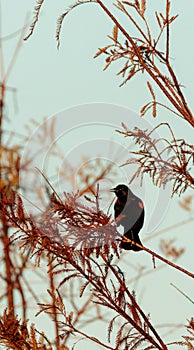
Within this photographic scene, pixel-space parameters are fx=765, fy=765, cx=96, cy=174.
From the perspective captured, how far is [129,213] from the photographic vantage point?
407cm

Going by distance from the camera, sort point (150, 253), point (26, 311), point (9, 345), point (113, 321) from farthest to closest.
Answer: point (26, 311)
point (9, 345)
point (113, 321)
point (150, 253)

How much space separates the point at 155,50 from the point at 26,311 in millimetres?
2540

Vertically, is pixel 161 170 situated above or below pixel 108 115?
below

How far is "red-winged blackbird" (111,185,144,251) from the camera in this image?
375 cm

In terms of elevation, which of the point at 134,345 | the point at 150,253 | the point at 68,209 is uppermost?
the point at 68,209

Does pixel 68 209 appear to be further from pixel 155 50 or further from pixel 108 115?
pixel 155 50

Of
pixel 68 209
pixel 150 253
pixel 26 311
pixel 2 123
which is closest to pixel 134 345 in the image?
pixel 150 253

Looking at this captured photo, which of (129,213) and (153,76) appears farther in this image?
(129,213)

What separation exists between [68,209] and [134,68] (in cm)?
69

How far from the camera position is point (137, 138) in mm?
3277

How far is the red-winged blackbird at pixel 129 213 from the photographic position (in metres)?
3.75

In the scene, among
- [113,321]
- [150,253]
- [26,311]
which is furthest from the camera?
[26,311]

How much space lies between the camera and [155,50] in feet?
11.0

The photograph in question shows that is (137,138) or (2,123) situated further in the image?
(2,123)
